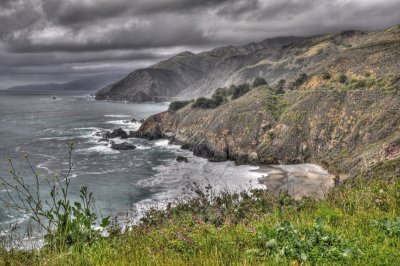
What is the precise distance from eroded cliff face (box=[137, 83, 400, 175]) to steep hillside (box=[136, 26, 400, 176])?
0.30 ft

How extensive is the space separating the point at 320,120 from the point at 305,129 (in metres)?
2.95

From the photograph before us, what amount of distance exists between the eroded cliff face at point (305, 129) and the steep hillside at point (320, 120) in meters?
0.09

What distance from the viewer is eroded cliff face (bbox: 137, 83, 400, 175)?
155 ft

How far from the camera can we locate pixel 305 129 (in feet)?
193

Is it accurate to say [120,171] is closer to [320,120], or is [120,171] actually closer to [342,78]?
[320,120]

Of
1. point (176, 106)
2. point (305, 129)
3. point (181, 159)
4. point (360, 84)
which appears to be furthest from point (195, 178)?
point (176, 106)

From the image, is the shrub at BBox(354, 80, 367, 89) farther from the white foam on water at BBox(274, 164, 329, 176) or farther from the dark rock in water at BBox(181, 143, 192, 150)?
the dark rock in water at BBox(181, 143, 192, 150)

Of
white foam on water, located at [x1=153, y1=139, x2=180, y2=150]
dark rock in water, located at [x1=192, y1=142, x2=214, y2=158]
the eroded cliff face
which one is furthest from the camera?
white foam on water, located at [x1=153, y1=139, x2=180, y2=150]

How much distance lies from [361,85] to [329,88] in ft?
21.4

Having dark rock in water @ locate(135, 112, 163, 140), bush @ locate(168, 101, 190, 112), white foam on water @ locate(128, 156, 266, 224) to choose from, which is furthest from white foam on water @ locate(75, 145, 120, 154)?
bush @ locate(168, 101, 190, 112)

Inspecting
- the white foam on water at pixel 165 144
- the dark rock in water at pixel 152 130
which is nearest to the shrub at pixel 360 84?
the white foam on water at pixel 165 144

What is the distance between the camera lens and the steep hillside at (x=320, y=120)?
48.9 m

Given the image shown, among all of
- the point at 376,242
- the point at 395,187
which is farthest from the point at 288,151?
the point at 376,242

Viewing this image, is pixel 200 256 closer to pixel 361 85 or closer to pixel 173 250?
pixel 173 250
